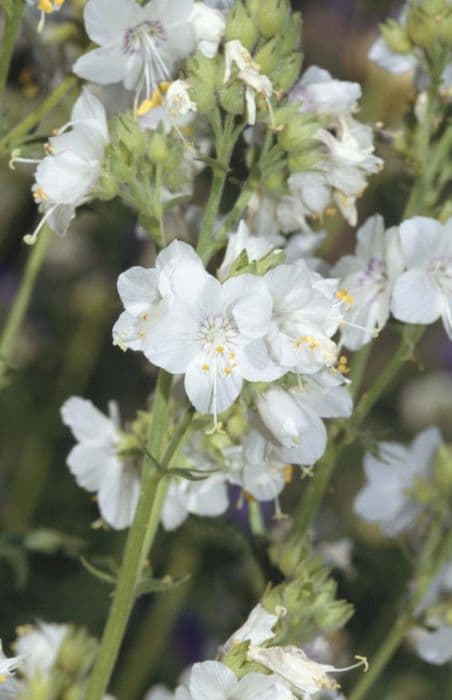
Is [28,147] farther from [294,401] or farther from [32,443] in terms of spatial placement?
[32,443]

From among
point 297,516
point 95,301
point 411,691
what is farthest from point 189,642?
point 297,516

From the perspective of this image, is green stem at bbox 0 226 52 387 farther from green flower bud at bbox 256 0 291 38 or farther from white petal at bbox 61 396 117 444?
green flower bud at bbox 256 0 291 38

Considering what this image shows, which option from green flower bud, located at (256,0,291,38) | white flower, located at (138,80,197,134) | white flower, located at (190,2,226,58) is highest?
green flower bud, located at (256,0,291,38)

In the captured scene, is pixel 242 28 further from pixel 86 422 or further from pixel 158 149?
pixel 86 422

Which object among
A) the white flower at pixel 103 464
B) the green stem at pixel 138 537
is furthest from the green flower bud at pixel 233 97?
the white flower at pixel 103 464

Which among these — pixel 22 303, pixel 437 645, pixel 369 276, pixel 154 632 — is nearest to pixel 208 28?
pixel 369 276

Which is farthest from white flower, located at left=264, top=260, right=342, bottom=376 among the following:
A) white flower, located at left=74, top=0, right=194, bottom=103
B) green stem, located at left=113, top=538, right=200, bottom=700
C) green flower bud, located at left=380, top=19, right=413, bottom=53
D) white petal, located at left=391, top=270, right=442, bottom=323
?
green stem, located at left=113, top=538, right=200, bottom=700

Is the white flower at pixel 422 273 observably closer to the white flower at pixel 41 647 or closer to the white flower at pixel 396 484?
the white flower at pixel 396 484
